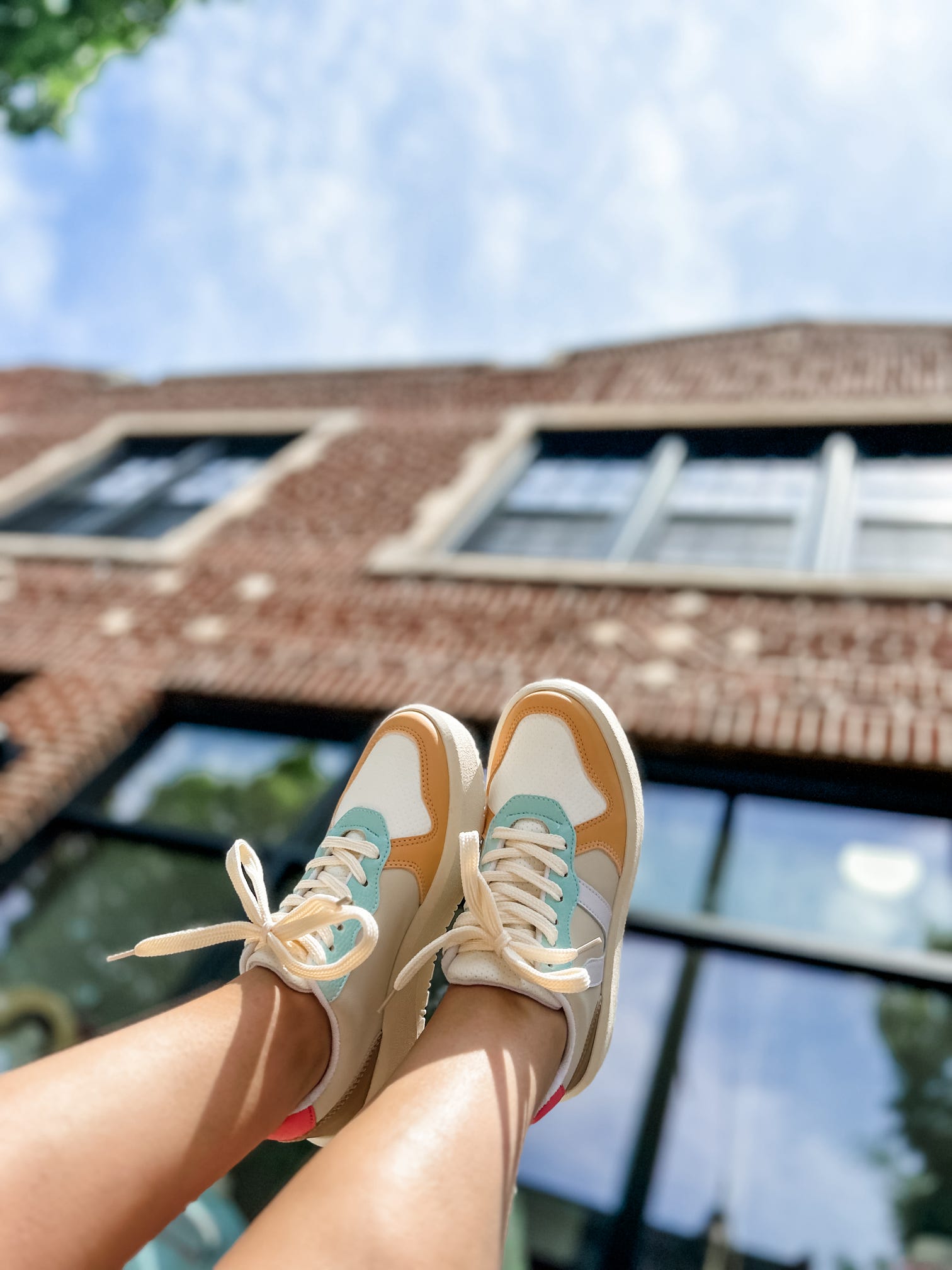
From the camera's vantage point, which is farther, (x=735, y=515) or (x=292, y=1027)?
(x=735, y=515)

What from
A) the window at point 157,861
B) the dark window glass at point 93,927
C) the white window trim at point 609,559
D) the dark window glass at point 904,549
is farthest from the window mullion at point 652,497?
the dark window glass at point 93,927

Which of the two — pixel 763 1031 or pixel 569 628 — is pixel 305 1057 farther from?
pixel 569 628

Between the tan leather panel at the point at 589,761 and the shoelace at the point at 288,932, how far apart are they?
0.52 m

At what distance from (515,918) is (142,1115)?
2.20 ft

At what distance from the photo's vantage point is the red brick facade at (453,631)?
3.26 m

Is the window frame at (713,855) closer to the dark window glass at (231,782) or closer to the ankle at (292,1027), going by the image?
the dark window glass at (231,782)

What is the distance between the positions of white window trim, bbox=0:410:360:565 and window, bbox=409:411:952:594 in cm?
135

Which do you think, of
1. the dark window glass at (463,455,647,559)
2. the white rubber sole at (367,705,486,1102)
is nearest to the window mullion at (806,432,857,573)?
the dark window glass at (463,455,647,559)

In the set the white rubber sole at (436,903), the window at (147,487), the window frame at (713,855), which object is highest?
the white rubber sole at (436,903)

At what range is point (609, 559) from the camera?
15.0ft

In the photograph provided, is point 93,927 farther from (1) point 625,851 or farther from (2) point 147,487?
(2) point 147,487

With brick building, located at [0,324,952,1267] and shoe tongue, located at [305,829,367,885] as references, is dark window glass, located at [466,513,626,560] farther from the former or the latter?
shoe tongue, located at [305,829,367,885]

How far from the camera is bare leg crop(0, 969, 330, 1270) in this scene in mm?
1027

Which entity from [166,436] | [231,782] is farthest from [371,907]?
[166,436]
